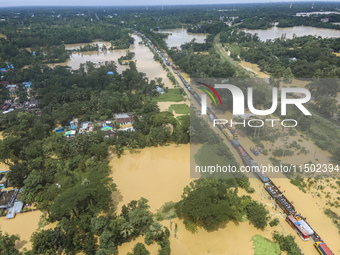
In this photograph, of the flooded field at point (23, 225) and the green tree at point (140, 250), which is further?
the flooded field at point (23, 225)

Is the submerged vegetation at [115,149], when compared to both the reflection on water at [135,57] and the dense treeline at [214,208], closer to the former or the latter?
the dense treeline at [214,208]

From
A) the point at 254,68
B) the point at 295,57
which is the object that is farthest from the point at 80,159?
the point at 295,57

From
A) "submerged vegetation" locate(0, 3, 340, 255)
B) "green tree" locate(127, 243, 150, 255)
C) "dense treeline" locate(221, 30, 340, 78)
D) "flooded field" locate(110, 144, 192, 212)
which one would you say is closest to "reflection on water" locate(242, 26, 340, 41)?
"dense treeline" locate(221, 30, 340, 78)

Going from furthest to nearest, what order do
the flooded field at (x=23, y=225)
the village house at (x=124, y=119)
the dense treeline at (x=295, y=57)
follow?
the dense treeline at (x=295, y=57), the village house at (x=124, y=119), the flooded field at (x=23, y=225)

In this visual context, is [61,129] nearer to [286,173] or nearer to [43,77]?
[43,77]

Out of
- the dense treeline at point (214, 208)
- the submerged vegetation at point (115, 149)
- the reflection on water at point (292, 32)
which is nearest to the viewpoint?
the submerged vegetation at point (115, 149)

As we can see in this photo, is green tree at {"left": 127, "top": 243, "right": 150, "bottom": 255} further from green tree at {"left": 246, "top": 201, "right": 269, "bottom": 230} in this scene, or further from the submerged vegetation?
green tree at {"left": 246, "top": 201, "right": 269, "bottom": 230}

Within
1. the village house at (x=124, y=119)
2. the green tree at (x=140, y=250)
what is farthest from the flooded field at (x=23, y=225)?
the village house at (x=124, y=119)

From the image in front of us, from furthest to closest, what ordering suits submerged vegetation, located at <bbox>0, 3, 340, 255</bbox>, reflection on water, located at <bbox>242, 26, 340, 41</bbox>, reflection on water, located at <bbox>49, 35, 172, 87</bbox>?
reflection on water, located at <bbox>242, 26, 340, 41</bbox>, reflection on water, located at <bbox>49, 35, 172, 87</bbox>, submerged vegetation, located at <bbox>0, 3, 340, 255</bbox>
